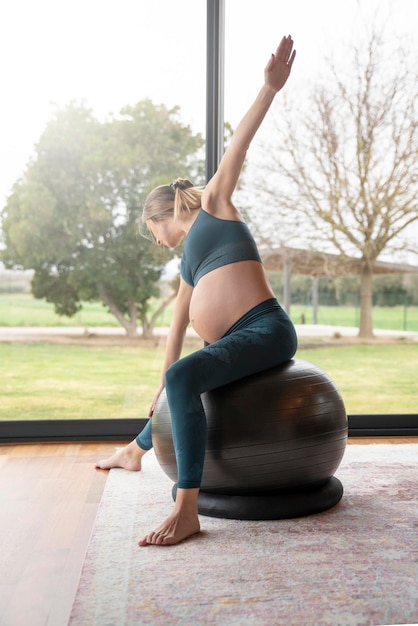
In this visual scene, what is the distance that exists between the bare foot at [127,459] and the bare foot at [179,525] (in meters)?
0.80

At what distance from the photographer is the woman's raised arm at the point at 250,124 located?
232 cm

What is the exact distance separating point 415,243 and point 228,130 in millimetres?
1151

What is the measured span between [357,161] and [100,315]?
1556 millimetres

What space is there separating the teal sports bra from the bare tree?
50.4 inches

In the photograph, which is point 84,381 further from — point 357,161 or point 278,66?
point 278,66

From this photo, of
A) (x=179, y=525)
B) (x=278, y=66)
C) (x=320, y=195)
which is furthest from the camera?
(x=320, y=195)

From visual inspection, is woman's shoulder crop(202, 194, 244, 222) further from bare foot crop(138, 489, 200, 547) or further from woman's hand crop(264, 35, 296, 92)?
bare foot crop(138, 489, 200, 547)

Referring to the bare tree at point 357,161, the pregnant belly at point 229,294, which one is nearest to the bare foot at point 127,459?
the pregnant belly at point 229,294

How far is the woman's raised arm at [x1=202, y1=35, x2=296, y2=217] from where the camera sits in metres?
2.32

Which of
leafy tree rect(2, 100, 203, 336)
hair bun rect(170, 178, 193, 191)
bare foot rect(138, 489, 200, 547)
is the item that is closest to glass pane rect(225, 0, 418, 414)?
leafy tree rect(2, 100, 203, 336)

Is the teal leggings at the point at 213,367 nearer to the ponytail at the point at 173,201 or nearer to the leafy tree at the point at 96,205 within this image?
the ponytail at the point at 173,201

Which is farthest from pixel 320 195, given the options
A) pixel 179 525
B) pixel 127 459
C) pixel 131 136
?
pixel 179 525

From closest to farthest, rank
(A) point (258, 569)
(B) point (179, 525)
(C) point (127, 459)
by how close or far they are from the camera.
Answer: (A) point (258, 569)
(B) point (179, 525)
(C) point (127, 459)

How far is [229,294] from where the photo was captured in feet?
7.91
